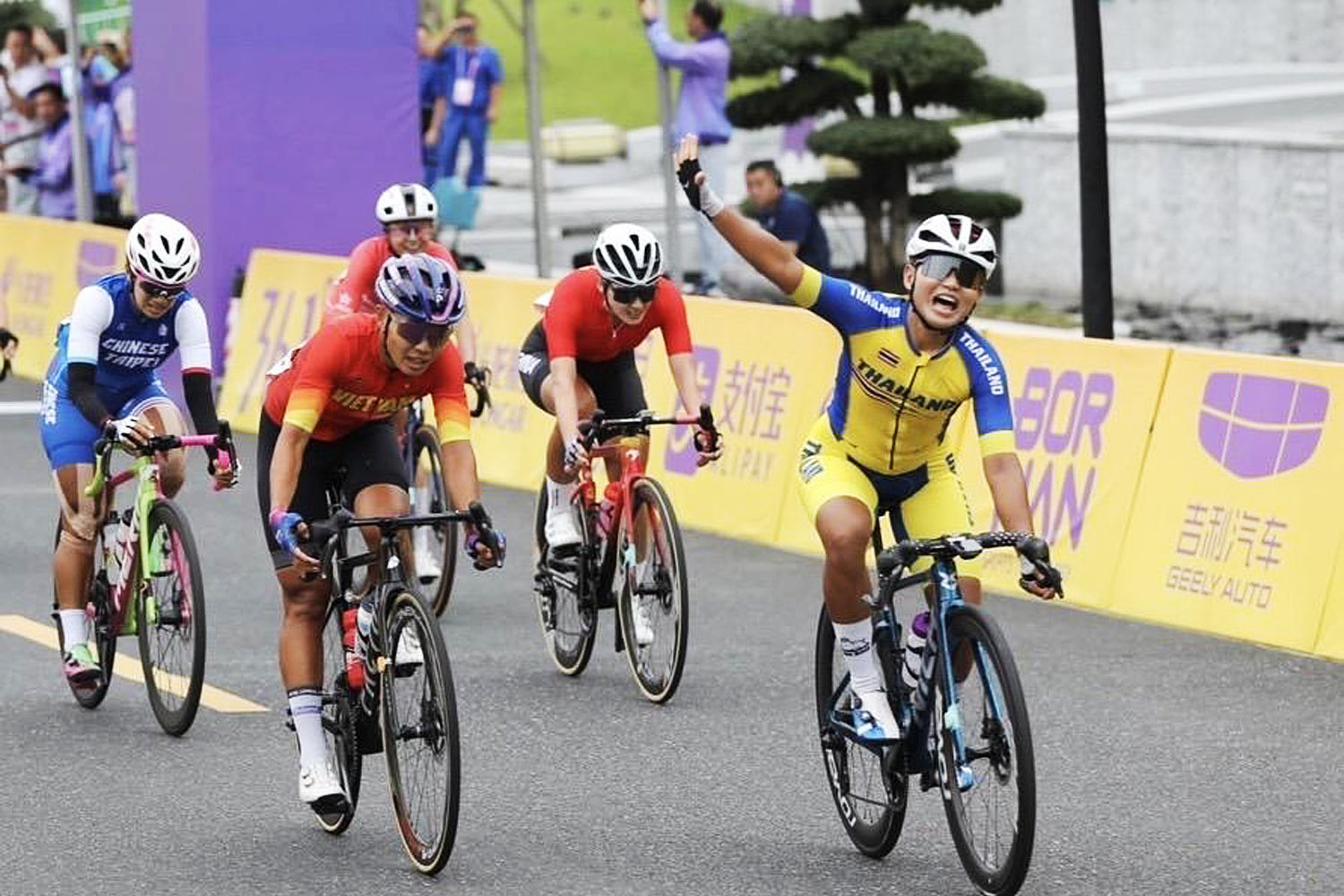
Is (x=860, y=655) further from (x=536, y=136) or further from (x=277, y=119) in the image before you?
(x=277, y=119)

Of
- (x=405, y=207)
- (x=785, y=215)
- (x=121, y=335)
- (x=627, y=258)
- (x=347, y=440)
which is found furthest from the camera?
(x=785, y=215)

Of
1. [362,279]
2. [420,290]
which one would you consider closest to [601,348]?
[362,279]

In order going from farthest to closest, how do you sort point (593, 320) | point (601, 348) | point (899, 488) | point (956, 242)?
point (601, 348), point (593, 320), point (899, 488), point (956, 242)

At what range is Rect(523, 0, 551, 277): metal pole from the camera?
21.2 meters

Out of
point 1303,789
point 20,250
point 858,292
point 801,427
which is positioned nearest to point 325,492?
point 858,292

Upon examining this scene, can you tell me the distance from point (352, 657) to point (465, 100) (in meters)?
19.2

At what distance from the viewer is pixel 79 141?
84.0 feet

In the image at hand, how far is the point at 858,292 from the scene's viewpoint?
880 centimetres

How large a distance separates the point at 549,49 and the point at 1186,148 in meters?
25.2

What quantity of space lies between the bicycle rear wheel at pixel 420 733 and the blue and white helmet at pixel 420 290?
83cm

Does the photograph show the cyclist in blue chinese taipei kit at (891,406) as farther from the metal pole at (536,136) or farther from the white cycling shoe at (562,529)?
the metal pole at (536,136)

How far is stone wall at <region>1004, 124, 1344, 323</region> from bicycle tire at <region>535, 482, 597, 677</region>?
42.7 ft

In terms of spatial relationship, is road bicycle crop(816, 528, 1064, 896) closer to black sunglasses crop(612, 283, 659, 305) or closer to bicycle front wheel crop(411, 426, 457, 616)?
black sunglasses crop(612, 283, 659, 305)

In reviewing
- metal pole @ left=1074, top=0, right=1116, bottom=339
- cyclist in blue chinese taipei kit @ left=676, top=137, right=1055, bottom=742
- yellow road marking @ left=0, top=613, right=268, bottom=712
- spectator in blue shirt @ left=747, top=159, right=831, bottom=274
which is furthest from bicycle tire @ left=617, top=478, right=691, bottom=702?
spectator in blue shirt @ left=747, top=159, right=831, bottom=274
